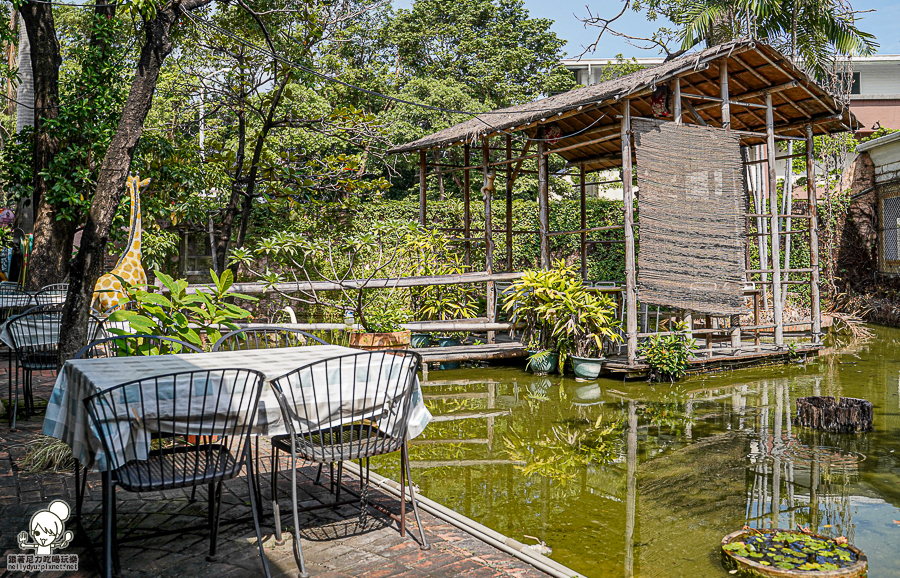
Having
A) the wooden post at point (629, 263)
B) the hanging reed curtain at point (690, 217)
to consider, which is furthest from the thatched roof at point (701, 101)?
the hanging reed curtain at point (690, 217)

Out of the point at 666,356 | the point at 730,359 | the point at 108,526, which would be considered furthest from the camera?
the point at 730,359

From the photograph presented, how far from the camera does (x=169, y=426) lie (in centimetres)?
310

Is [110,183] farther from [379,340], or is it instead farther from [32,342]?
[379,340]

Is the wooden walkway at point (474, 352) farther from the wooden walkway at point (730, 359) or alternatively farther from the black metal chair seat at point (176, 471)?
the black metal chair seat at point (176, 471)

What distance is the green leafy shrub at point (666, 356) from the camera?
29.8ft

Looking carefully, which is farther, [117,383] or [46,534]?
[46,534]

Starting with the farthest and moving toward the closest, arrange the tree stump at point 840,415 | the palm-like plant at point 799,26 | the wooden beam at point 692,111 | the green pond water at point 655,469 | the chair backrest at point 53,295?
the palm-like plant at point 799,26 < the wooden beam at point 692,111 < the chair backrest at point 53,295 < the tree stump at point 840,415 < the green pond water at point 655,469

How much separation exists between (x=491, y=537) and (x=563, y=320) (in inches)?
243

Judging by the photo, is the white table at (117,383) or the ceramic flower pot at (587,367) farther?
the ceramic flower pot at (587,367)

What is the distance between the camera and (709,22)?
1489 centimetres

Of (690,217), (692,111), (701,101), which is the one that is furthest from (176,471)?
(701,101)

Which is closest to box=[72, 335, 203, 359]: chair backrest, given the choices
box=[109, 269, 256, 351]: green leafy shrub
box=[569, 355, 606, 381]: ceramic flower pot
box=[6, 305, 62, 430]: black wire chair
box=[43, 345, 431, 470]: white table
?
box=[109, 269, 256, 351]: green leafy shrub

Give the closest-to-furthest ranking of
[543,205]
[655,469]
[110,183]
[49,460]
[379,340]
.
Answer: [49,460], [110,183], [655,469], [379,340], [543,205]

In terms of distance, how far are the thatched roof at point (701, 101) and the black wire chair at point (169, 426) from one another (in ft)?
23.6
